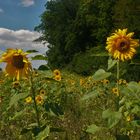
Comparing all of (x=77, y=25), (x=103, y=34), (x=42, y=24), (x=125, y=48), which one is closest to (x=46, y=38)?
(x=42, y=24)

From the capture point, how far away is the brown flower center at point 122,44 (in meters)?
5.50

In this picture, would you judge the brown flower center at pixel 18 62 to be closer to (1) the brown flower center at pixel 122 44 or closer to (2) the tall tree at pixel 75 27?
(1) the brown flower center at pixel 122 44

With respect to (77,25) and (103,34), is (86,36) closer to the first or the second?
(77,25)

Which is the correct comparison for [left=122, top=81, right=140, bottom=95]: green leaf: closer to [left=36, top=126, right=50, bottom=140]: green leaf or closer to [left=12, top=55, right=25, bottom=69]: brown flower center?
[left=36, top=126, right=50, bottom=140]: green leaf

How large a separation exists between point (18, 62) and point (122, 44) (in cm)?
104

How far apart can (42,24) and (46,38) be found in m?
2.06

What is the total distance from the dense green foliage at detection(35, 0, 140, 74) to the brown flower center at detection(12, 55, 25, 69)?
4289 cm

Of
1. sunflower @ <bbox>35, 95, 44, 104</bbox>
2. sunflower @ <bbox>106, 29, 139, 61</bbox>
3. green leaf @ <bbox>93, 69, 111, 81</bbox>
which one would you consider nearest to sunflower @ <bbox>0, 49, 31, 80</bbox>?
green leaf @ <bbox>93, 69, 111, 81</bbox>

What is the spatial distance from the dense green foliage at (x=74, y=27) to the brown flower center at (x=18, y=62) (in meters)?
42.9

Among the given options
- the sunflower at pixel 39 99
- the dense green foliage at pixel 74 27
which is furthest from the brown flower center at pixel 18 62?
the dense green foliage at pixel 74 27

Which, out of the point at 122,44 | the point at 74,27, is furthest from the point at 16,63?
the point at 74,27

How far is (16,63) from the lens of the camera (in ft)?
16.6

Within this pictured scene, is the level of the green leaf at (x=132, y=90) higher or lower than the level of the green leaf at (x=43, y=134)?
higher

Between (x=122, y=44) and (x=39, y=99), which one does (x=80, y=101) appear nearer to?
(x=122, y=44)
